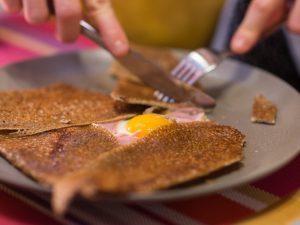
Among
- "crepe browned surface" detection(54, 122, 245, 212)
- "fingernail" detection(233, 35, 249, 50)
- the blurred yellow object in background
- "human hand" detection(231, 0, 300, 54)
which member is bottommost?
"crepe browned surface" detection(54, 122, 245, 212)

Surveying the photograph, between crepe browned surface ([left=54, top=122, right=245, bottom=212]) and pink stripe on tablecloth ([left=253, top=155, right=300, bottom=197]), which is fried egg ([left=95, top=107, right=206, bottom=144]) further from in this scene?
pink stripe on tablecloth ([left=253, top=155, right=300, bottom=197])

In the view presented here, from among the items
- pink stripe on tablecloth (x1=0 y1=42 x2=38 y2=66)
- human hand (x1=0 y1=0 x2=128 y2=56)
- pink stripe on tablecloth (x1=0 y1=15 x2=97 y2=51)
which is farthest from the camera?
pink stripe on tablecloth (x1=0 y1=15 x2=97 y2=51)

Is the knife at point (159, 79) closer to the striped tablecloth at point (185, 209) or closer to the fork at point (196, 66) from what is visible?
the fork at point (196, 66)

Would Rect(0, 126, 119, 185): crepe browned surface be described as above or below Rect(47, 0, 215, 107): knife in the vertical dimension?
below

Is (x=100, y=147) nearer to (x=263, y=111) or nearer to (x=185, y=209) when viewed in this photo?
(x=185, y=209)

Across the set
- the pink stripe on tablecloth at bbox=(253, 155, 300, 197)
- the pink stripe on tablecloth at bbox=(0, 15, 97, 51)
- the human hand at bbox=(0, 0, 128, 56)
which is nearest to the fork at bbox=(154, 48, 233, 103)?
the human hand at bbox=(0, 0, 128, 56)

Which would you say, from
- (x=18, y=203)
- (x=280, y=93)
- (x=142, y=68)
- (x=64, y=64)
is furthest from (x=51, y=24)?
(x=18, y=203)

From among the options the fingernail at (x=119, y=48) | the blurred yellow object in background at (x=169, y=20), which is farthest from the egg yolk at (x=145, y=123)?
the blurred yellow object in background at (x=169, y=20)
